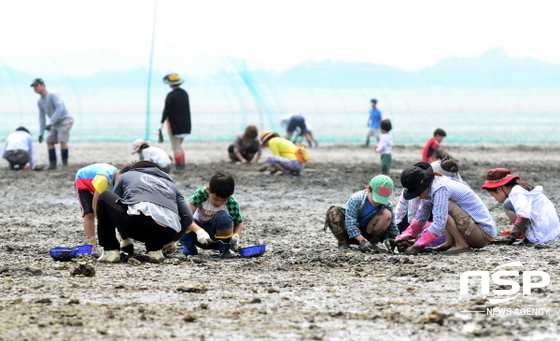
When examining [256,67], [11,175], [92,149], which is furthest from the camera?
[256,67]

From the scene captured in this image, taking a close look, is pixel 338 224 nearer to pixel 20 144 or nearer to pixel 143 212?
pixel 143 212

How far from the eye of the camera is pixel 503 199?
322 inches

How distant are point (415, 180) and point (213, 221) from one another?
1.83 metres

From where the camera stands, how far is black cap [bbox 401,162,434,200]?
7.24 meters

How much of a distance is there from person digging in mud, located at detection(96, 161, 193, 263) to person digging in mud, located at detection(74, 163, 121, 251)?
1.13 feet

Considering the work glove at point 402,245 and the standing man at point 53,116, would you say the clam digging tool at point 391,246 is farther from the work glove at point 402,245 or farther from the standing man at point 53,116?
the standing man at point 53,116

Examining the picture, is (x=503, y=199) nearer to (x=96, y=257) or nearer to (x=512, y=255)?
(x=512, y=255)

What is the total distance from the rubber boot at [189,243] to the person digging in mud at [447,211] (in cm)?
195

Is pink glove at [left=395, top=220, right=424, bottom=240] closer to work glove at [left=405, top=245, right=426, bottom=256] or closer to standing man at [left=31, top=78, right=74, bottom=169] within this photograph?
work glove at [left=405, top=245, right=426, bottom=256]

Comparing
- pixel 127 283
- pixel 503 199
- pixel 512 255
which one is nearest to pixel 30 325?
pixel 127 283

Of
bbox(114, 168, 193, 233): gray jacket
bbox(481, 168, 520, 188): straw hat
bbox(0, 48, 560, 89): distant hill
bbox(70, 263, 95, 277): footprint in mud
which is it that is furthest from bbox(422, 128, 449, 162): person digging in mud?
bbox(0, 48, 560, 89): distant hill

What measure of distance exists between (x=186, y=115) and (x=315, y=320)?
473 inches

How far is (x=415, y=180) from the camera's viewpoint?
7254 millimetres

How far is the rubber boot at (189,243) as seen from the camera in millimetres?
7523
